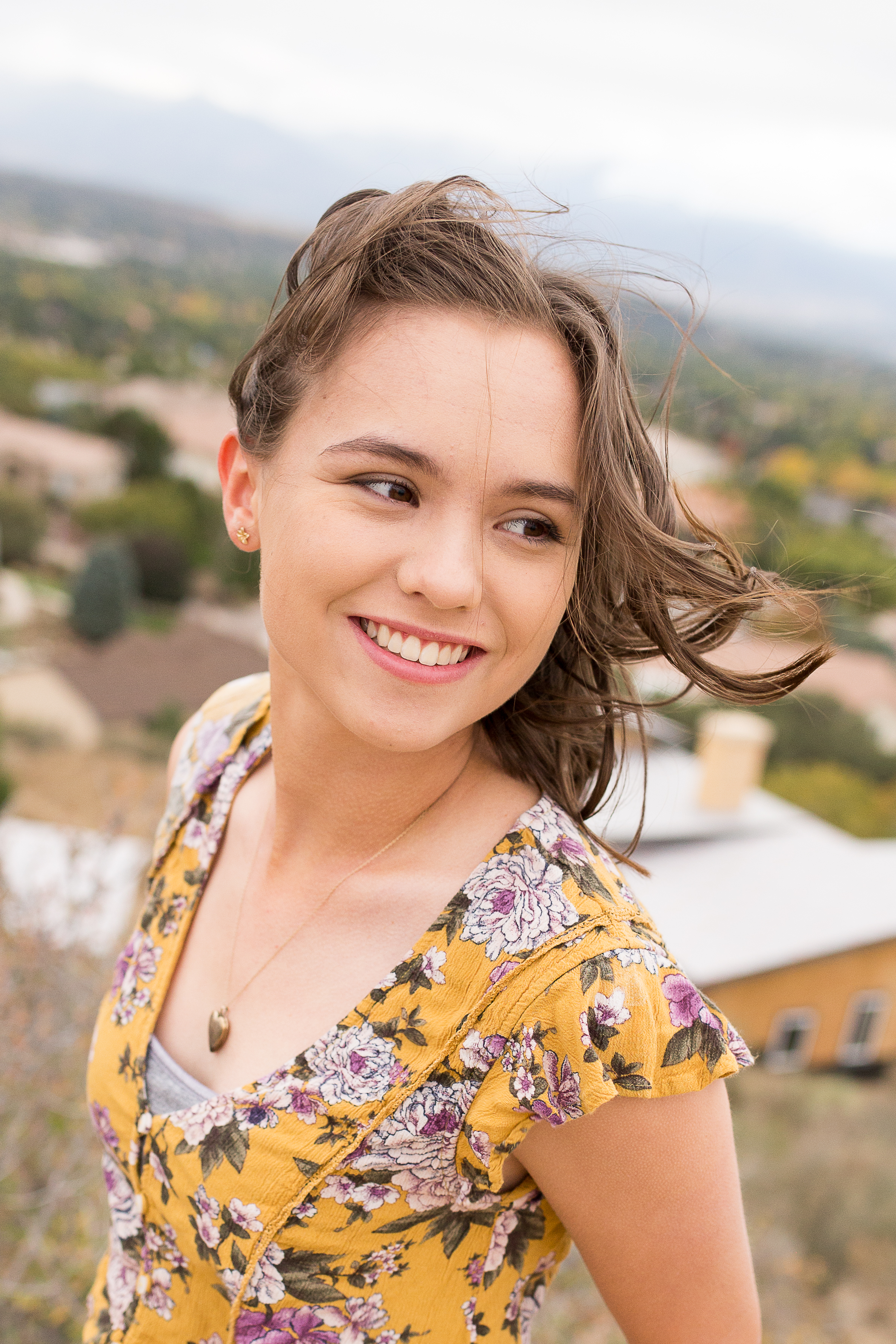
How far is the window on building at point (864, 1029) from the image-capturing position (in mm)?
15625

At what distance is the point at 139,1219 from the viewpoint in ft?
4.33

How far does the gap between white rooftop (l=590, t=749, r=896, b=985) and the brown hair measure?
11044 mm

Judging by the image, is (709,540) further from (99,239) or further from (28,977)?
(99,239)

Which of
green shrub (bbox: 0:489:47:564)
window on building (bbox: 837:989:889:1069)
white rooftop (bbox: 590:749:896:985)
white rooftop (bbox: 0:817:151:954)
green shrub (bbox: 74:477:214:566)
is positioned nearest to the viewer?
white rooftop (bbox: 0:817:151:954)

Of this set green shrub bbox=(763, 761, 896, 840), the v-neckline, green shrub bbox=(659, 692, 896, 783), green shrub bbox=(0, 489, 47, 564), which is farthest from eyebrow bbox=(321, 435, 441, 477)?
green shrub bbox=(0, 489, 47, 564)

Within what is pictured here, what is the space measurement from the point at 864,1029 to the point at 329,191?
74.6 m

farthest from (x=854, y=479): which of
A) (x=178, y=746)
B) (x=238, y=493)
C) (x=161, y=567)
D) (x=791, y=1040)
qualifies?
(x=238, y=493)

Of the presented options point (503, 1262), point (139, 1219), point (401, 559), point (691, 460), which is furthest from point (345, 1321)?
point (691, 460)

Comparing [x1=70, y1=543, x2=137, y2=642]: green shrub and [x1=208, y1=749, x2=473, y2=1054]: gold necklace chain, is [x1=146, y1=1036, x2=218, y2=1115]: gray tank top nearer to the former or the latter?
[x1=208, y1=749, x2=473, y2=1054]: gold necklace chain

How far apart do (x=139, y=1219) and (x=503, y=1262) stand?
445 mm

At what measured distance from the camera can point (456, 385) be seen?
110cm

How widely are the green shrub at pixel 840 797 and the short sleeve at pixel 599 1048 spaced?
33.7 metres

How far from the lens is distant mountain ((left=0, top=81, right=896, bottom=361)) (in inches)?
54.6

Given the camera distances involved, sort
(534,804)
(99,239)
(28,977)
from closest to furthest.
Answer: (534,804) → (28,977) → (99,239)
